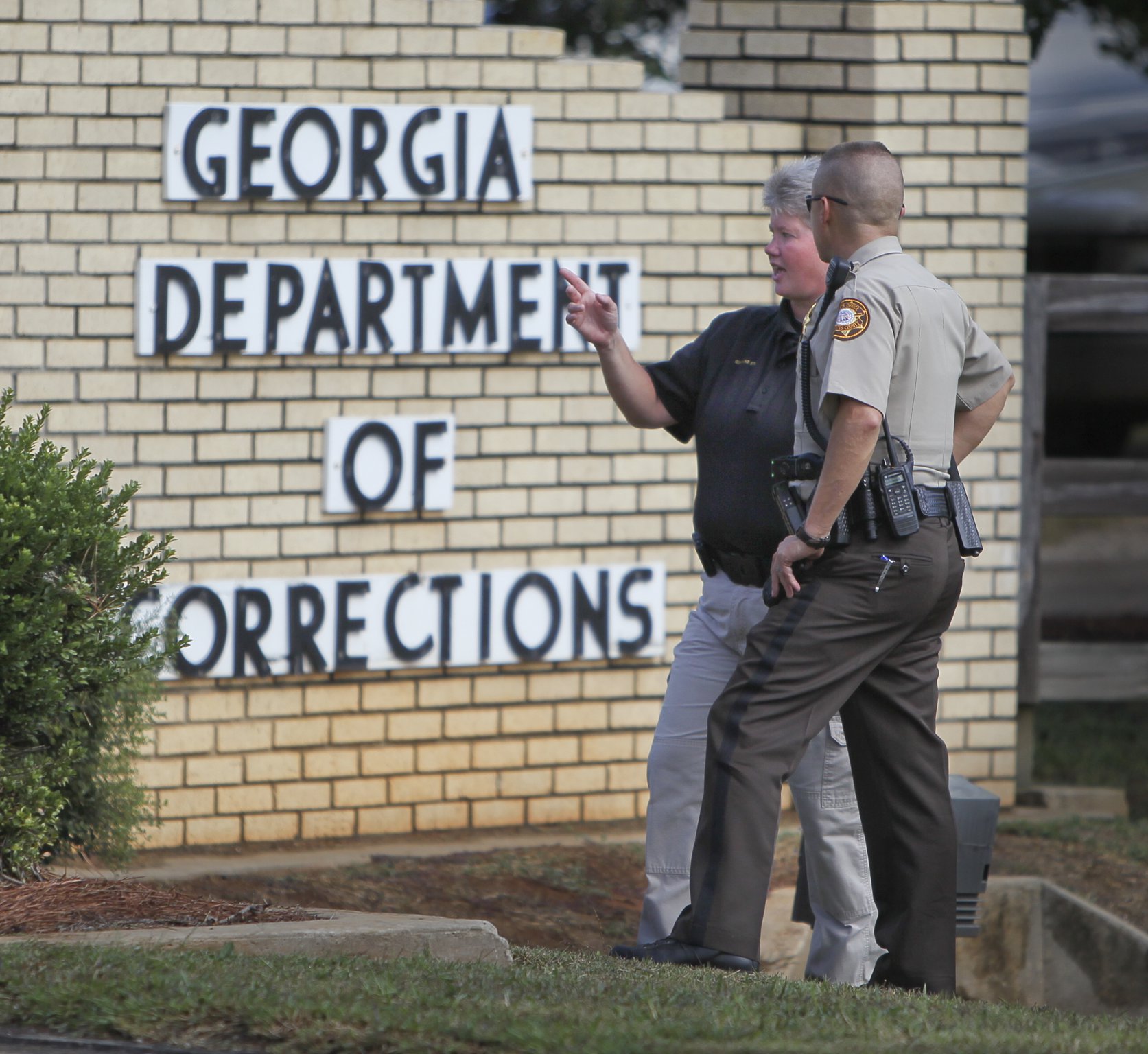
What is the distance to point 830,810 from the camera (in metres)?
3.82

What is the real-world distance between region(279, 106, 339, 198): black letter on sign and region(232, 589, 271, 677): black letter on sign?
1300 mm

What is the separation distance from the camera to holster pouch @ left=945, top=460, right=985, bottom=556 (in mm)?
3555

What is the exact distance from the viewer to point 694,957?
135 inches

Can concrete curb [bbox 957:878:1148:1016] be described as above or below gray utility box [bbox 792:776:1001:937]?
below

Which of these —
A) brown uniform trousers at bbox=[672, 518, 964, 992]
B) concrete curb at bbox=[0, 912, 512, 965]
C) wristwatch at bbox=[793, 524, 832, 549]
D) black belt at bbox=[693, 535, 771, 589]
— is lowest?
concrete curb at bbox=[0, 912, 512, 965]

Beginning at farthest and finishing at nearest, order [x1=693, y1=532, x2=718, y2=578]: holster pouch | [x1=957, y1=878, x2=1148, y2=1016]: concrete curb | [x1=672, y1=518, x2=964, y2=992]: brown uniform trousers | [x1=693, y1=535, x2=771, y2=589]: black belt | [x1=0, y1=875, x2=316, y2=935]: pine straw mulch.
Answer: [x1=957, y1=878, x2=1148, y2=1016]: concrete curb
[x1=693, y1=532, x2=718, y2=578]: holster pouch
[x1=693, y1=535, x2=771, y2=589]: black belt
[x1=672, y1=518, x2=964, y2=992]: brown uniform trousers
[x1=0, y1=875, x2=316, y2=935]: pine straw mulch

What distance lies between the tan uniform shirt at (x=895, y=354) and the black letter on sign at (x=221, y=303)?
2.24 metres

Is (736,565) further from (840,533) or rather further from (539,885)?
(539,885)

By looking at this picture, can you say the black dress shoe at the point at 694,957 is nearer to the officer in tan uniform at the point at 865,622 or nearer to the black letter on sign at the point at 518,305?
the officer in tan uniform at the point at 865,622

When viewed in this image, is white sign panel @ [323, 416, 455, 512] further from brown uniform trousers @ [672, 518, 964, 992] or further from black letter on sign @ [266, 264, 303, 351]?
brown uniform trousers @ [672, 518, 964, 992]

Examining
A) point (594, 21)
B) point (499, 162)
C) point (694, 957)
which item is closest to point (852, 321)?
point (694, 957)

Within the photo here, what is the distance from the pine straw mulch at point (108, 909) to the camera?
3.30 m

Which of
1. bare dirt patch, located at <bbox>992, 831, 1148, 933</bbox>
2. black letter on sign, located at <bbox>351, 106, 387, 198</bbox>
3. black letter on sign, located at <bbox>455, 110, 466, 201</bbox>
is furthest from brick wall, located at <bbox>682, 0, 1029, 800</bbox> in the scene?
black letter on sign, located at <bbox>351, 106, 387, 198</bbox>

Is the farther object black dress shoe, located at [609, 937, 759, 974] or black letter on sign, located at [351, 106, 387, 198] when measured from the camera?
black letter on sign, located at [351, 106, 387, 198]
